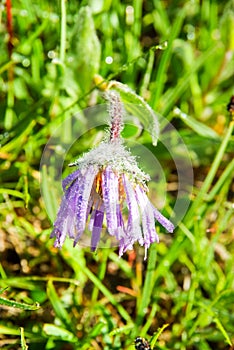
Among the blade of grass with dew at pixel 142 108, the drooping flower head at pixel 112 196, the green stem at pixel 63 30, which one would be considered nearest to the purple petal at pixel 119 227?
the drooping flower head at pixel 112 196

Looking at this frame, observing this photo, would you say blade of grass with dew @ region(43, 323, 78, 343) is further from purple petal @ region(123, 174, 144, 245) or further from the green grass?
purple petal @ region(123, 174, 144, 245)

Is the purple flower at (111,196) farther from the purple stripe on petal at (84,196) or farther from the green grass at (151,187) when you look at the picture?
the green grass at (151,187)

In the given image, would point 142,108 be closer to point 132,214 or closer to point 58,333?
point 132,214

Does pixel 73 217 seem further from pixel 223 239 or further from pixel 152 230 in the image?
pixel 223 239

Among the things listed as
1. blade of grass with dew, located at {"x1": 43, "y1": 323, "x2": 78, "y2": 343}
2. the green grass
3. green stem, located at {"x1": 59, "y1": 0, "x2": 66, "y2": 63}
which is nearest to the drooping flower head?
the green grass

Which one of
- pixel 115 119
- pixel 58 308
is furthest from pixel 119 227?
pixel 58 308

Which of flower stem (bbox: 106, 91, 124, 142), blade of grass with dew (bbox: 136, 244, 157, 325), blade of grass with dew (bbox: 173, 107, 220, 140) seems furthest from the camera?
blade of grass with dew (bbox: 173, 107, 220, 140)

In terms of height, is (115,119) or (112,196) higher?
(115,119)

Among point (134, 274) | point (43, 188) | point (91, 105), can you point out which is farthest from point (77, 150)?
point (134, 274)
